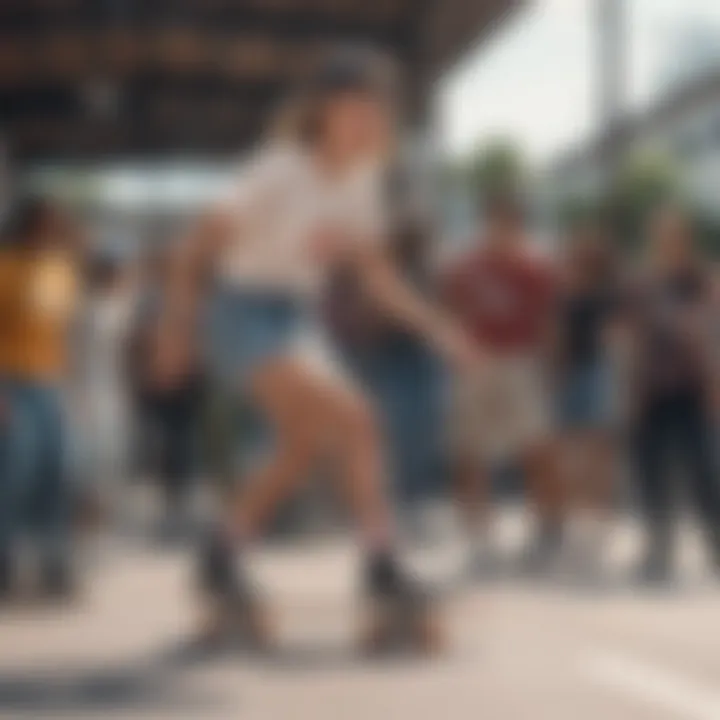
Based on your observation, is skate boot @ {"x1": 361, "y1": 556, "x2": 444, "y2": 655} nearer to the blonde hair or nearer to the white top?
the white top

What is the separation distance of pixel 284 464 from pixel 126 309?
10.5 ft

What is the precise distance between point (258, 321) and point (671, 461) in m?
3.17

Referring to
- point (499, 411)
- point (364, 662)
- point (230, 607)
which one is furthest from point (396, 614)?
point (499, 411)

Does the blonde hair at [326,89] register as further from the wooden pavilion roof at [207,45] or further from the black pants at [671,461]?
the wooden pavilion roof at [207,45]

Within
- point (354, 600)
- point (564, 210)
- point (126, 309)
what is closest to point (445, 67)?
point (564, 210)

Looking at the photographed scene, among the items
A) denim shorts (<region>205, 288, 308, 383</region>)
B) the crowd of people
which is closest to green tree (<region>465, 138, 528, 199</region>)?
the crowd of people

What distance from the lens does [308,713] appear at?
5492 millimetres

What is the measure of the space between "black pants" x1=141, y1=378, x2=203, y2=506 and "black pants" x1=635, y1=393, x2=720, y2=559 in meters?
2.39

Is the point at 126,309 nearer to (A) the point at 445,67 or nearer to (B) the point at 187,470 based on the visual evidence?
(B) the point at 187,470

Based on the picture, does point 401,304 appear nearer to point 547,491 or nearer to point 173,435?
point 547,491

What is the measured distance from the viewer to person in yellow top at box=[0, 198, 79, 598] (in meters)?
7.78

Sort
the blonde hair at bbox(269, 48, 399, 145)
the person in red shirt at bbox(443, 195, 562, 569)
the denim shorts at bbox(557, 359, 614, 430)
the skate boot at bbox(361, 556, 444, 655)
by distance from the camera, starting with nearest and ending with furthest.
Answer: the skate boot at bbox(361, 556, 444, 655) → the blonde hair at bbox(269, 48, 399, 145) → the person in red shirt at bbox(443, 195, 562, 569) → the denim shorts at bbox(557, 359, 614, 430)

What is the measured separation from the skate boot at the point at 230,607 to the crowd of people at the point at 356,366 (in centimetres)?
2

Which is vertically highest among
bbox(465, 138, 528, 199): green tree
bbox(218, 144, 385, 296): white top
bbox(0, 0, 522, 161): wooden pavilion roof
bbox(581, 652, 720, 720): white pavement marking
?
bbox(0, 0, 522, 161): wooden pavilion roof
